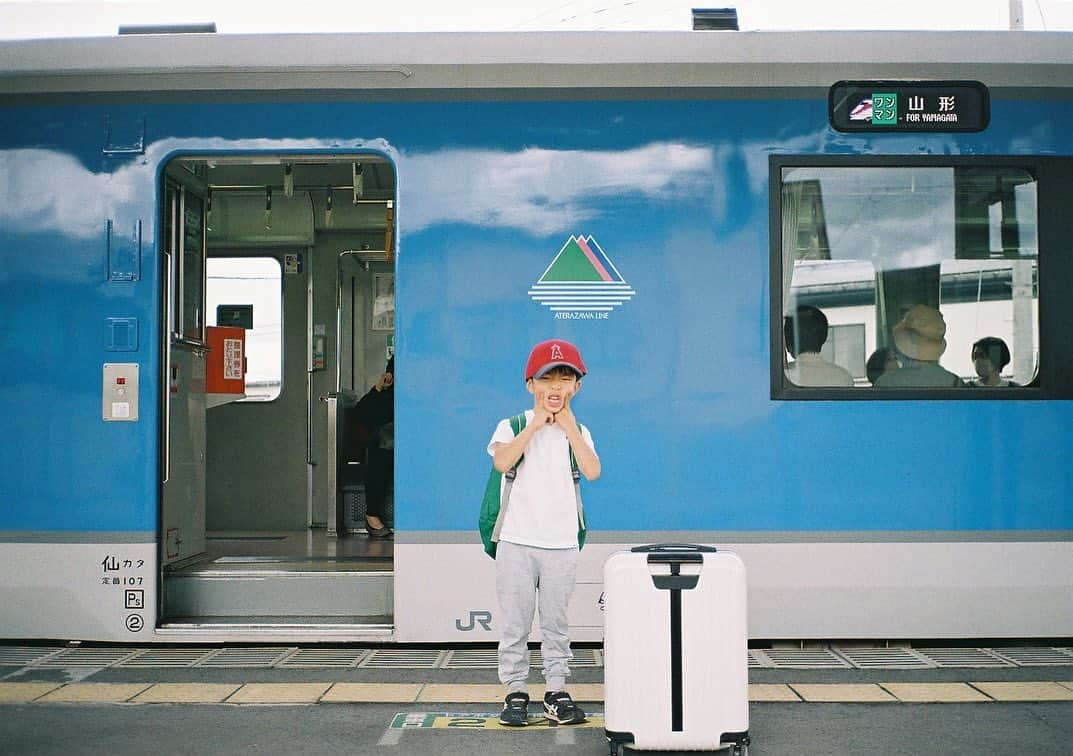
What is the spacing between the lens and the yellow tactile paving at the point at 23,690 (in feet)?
16.6

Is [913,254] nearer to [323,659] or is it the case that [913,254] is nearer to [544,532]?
[544,532]

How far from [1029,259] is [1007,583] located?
171cm

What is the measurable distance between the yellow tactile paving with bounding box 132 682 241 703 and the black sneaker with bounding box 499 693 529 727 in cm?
136

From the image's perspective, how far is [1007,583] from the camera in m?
5.82

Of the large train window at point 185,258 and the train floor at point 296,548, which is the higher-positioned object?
the large train window at point 185,258

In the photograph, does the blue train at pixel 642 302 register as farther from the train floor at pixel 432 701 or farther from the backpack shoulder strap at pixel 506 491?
the backpack shoulder strap at pixel 506 491

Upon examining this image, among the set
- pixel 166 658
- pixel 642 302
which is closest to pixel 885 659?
pixel 642 302

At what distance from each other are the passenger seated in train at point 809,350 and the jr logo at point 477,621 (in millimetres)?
2025

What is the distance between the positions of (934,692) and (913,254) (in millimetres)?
2238

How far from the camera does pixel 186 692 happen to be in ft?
17.0

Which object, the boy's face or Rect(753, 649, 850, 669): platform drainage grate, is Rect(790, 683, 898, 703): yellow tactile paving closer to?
Rect(753, 649, 850, 669): platform drainage grate

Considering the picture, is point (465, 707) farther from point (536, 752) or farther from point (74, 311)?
point (74, 311)

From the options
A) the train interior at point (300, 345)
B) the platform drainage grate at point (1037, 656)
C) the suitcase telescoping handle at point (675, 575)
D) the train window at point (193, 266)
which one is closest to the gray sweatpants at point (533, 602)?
the suitcase telescoping handle at point (675, 575)

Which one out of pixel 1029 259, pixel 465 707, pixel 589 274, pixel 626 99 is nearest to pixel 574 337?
pixel 589 274
